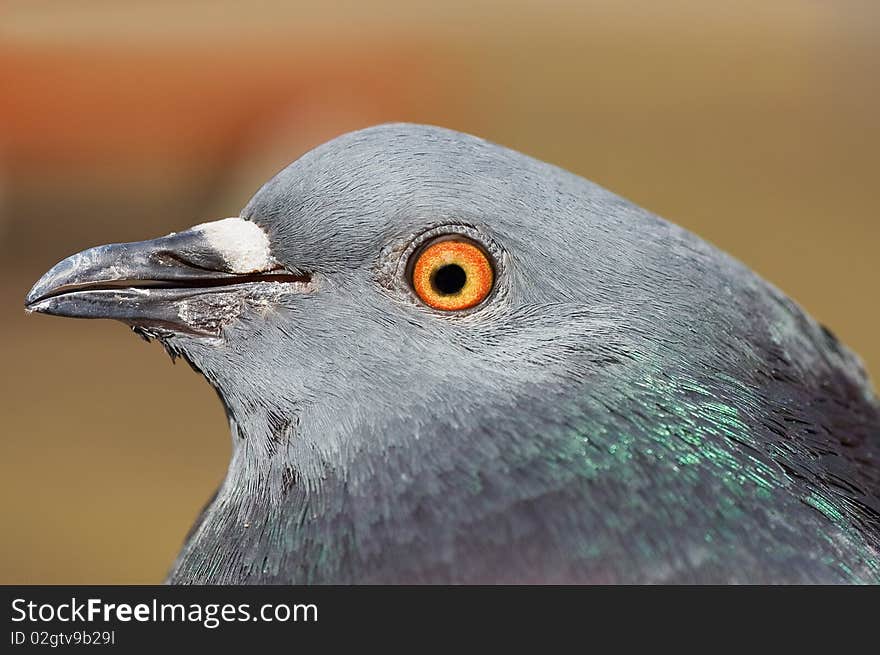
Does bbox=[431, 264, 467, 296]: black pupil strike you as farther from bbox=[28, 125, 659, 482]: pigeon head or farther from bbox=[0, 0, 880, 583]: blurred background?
bbox=[0, 0, 880, 583]: blurred background

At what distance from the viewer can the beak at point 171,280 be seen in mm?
2861

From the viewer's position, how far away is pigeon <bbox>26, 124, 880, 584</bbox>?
255 centimetres

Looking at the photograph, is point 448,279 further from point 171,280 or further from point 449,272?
point 171,280

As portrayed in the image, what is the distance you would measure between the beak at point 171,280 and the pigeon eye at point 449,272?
12.6 inches

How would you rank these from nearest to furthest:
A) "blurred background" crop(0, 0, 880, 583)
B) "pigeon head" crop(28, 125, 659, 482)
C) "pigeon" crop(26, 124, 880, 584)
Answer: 1. "pigeon" crop(26, 124, 880, 584)
2. "pigeon head" crop(28, 125, 659, 482)
3. "blurred background" crop(0, 0, 880, 583)

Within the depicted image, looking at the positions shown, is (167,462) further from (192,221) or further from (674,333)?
(674,333)

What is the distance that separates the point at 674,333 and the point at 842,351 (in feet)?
2.51

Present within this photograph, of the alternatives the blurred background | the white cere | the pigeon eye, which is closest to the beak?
the white cere

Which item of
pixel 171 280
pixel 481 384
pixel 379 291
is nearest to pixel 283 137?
pixel 171 280

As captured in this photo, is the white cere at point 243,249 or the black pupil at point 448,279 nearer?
the black pupil at point 448,279

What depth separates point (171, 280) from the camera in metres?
2.87

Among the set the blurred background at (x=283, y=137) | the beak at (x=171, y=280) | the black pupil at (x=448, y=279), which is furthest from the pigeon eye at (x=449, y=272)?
the blurred background at (x=283, y=137)

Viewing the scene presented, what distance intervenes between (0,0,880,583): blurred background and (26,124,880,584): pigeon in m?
5.12

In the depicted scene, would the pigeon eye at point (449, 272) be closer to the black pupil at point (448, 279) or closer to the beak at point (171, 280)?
the black pupil at point (448, 279)
